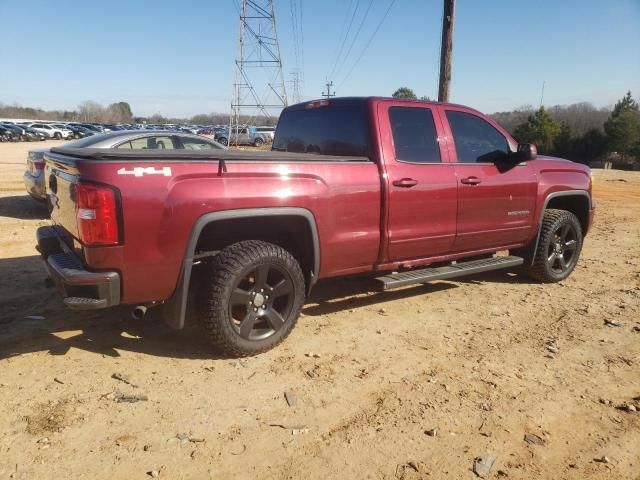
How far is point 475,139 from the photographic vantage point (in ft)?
15.9

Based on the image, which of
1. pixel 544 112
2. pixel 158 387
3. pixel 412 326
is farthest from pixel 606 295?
pixel 544 112

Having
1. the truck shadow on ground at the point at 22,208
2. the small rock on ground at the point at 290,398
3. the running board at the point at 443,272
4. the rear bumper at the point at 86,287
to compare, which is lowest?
the small rock on ground at the point at 290,398

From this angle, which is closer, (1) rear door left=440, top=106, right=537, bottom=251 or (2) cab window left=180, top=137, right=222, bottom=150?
(1) rear door left=440, top=106, right=537, bottom=251

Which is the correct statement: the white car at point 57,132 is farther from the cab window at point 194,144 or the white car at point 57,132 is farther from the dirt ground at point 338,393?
the dirt ground at point 338,393

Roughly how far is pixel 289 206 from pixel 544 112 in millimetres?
52668

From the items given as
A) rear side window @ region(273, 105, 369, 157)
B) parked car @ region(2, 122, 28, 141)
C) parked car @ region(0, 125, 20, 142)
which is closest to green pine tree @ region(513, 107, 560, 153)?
rear side window @ region(273, 105, 369, 157)

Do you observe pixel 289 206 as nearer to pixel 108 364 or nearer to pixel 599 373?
pixel 108 364

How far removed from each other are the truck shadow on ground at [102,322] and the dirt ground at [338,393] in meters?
0.02

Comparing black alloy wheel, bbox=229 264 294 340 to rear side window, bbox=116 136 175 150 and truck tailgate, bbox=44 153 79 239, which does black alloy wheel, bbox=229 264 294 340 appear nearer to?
truck tailgate, bbox=44 153 79 239

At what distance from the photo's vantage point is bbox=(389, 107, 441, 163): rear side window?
166 inches

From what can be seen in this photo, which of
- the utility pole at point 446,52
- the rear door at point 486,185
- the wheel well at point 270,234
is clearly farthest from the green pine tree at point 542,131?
the wheel well at point 270,234

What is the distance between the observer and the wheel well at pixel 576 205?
5753mm

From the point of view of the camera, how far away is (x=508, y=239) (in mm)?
5090

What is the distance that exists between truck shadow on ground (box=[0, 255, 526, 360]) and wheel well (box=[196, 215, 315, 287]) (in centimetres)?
72
